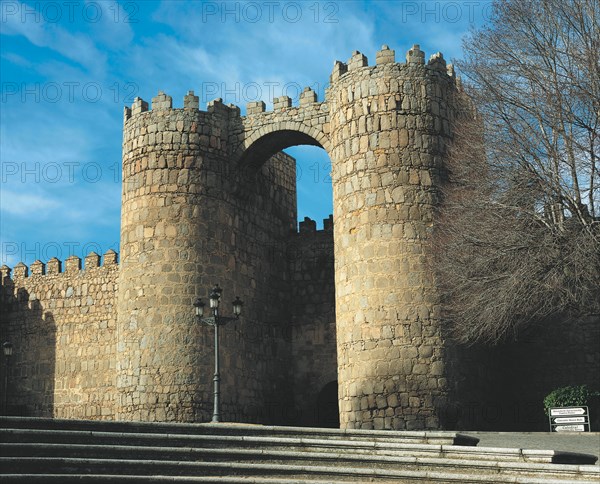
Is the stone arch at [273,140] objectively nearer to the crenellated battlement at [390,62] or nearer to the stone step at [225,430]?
the crenellated battlement at [390,62]

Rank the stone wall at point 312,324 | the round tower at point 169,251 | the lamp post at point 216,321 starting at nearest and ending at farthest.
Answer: the lamp post at point 216,321 < the round tower at point 169,251 < the stone wall at point 312,324

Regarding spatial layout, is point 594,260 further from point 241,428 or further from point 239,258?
point 239,258

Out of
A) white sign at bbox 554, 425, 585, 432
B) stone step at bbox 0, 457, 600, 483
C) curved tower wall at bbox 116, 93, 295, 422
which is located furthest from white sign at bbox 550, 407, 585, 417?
curved tower wall at bbox 116, 93, 295, 422

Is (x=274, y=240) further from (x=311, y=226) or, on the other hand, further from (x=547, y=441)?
(x=547, y=441)

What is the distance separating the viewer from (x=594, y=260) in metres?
15.8

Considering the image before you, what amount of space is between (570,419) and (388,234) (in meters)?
4.80

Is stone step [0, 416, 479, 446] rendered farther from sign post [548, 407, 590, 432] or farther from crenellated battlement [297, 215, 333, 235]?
crenellated battlement [297, 215, 333, 235]

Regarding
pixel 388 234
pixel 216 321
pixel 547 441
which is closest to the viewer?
pixel 547 441

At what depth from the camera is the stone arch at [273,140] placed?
68.6 feet

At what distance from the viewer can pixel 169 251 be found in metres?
20.6

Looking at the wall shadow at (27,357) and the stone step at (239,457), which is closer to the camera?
the stone step at (239,457)

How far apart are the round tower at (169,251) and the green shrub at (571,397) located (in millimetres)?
6998

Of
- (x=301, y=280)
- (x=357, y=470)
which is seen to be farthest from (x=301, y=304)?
(x=357, y=470)

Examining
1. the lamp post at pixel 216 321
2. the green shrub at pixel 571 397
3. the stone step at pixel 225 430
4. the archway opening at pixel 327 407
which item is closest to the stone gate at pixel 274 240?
the archway opening at pixel 327 407
